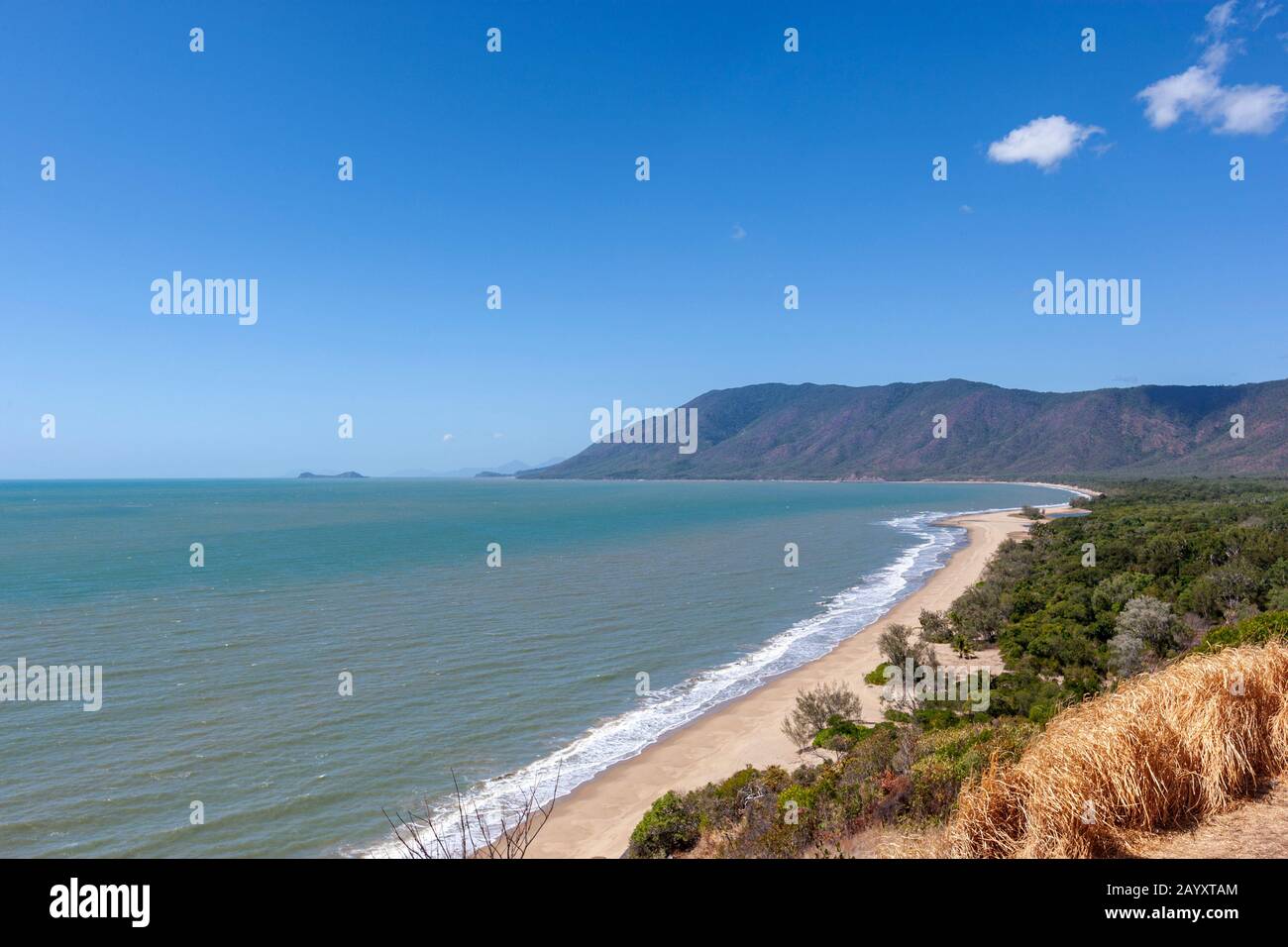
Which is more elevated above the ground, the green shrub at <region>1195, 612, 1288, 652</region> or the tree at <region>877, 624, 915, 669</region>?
the green shrub at <region>1195, 612, 1288, 652</region>

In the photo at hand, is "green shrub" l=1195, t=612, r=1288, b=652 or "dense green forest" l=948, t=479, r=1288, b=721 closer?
"green shrub" l=1195, t=612, r=1288, b=652

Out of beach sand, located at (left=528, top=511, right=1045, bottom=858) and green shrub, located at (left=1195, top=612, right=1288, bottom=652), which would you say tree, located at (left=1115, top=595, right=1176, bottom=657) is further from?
green shrub, located at (left=1195, top=612, right=1288, bottom=652)

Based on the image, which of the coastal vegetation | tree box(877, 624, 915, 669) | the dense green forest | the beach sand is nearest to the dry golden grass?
the coastal vegetation

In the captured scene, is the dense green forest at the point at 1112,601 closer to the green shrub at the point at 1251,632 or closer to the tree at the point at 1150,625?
the tree at the point at 1150,625
